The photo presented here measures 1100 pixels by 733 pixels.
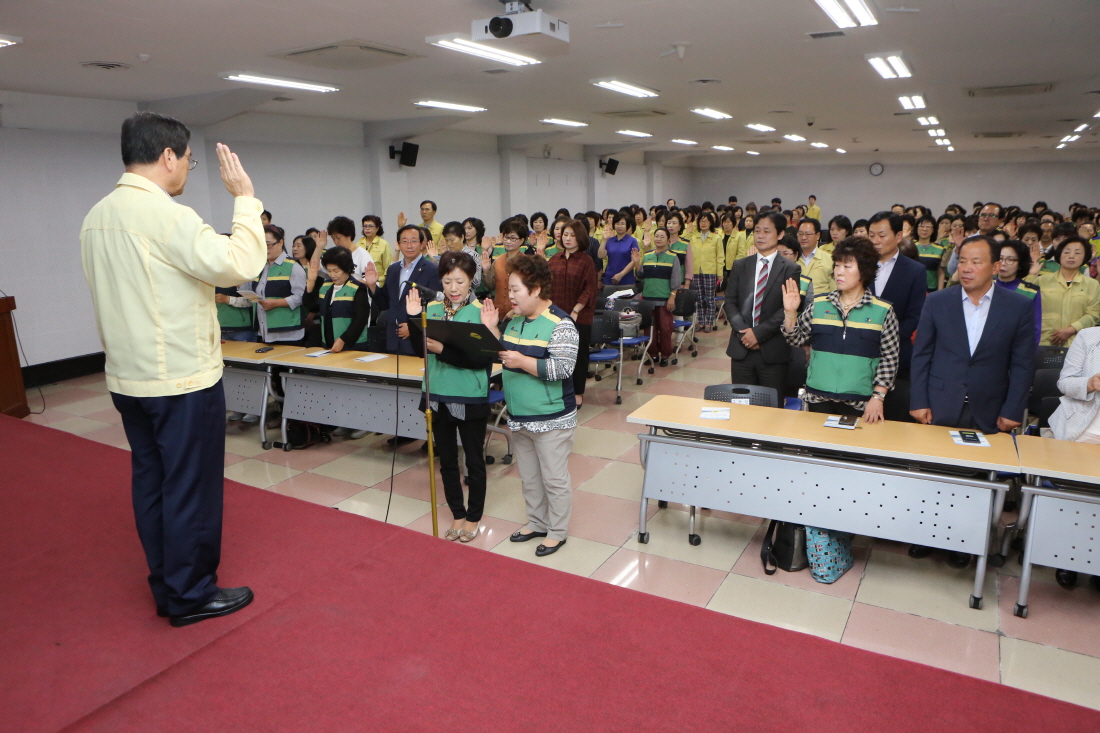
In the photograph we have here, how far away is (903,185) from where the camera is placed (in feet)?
71.5

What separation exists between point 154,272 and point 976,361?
360 cm

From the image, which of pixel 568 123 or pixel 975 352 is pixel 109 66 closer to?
pixel 975 352

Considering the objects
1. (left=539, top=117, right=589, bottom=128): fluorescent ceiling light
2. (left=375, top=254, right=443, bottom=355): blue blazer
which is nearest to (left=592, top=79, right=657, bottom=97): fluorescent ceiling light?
(left=539, top=117, right=589, bottom=128): fluorescent ceiling light

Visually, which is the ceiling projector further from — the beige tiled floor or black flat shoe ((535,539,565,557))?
black flat shoe ((535,539,565,557))

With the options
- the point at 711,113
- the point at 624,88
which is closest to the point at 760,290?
the point at 624,88

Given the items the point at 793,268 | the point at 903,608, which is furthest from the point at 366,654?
the point at 793,268

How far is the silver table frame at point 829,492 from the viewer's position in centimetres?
314

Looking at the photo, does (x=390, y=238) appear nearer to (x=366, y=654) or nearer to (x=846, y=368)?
(x=846, y=368)

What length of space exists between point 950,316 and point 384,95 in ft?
24.2

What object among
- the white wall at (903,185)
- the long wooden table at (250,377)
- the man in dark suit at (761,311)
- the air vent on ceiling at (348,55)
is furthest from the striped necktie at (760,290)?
the white wall at (903,185)

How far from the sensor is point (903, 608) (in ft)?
10.5

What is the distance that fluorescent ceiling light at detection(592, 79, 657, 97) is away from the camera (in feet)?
26.4

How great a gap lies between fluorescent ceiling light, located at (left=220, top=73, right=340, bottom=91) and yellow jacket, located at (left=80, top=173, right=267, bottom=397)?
587 centimetres

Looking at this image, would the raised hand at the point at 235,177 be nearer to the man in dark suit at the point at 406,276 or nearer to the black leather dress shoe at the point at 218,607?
the black leather dress shoe at the point at 218,607
